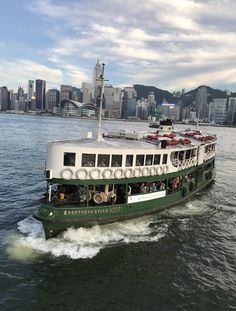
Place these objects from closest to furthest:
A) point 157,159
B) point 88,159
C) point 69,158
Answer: point 69,158 → point 88,159 → point 157,159

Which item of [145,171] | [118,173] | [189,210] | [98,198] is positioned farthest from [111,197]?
[189,210]

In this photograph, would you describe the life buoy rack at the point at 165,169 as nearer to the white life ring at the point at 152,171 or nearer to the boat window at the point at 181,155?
the white life ring at the point at 152,171

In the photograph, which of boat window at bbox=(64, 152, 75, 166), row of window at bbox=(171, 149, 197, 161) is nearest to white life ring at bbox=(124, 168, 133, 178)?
boat window at bbox=(64, 152, 75, 166)

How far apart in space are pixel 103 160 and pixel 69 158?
7.55 ft

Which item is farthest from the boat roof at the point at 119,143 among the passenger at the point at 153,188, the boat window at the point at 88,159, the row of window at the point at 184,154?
the passenger at the point at 153,188

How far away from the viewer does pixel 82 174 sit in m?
21.4

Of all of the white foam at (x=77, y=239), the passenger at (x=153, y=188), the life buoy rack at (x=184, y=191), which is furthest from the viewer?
the life buoy rack at (x=184, y=191)

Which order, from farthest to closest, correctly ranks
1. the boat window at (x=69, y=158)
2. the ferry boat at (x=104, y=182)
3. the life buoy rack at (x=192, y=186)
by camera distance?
the life buoy rack at (x=192, y=186)
the boat window at (x=69, y=158)
the ferry boat at (x=104, y=182)

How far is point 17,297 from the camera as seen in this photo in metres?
16.0

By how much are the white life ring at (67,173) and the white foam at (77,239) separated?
327 centimetres

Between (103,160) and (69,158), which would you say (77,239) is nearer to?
(69,158)

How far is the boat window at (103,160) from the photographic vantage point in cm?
2216

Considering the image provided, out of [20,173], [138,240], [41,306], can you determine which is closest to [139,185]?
[138,240]

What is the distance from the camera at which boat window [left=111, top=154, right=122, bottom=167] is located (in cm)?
2272
